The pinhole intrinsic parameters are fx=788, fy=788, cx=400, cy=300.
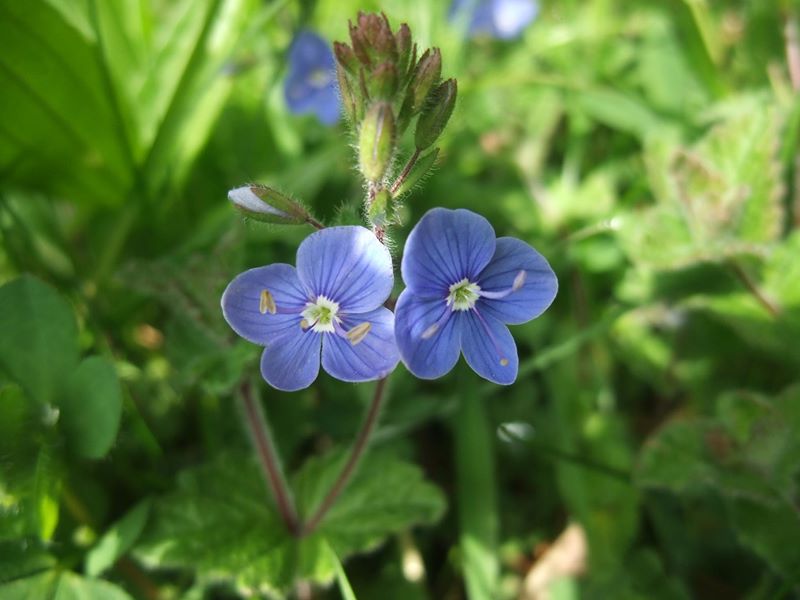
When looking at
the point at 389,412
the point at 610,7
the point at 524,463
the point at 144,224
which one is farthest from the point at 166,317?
the point at 610,7

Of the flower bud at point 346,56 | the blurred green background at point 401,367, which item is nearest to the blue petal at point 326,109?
the blurred green background at point 401,367

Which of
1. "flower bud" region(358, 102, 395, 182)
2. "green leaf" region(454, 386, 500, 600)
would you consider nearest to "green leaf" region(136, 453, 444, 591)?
"green leaf" region(454, 386, 500, 600)

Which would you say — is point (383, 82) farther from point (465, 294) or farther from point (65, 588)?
point (65, 588)

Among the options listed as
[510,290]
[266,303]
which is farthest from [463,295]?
[266,303]

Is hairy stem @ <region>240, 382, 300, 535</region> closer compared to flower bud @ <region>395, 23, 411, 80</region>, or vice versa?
flower bud @ <region>395, 23, 411, 80</region>

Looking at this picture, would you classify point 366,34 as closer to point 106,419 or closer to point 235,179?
point 106,419

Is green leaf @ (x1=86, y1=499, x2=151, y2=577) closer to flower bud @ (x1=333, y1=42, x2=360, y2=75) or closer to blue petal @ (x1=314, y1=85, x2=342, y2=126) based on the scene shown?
flower bud @ (x1=333, y1=42, x2=360, y2=75)
